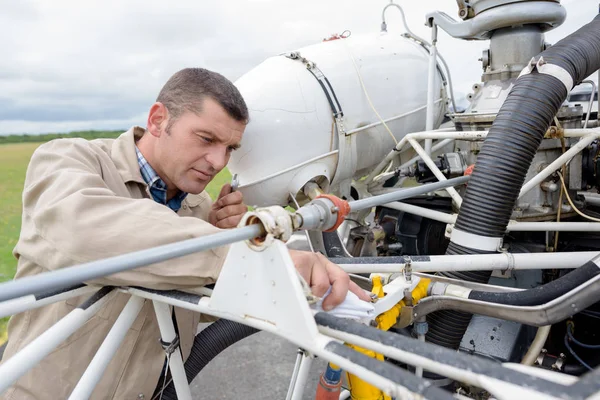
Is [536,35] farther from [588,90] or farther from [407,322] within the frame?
[407,322]

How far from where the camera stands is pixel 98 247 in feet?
3.21

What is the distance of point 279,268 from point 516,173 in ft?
3.69

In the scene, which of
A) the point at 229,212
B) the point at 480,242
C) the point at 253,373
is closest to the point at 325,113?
the point at 229,212

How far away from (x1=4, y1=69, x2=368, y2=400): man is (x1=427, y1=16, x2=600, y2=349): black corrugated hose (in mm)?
688

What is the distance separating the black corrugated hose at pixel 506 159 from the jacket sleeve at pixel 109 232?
1.01m

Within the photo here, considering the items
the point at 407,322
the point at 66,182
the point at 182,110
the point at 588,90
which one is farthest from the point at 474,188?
the point at 588,90

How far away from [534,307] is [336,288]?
0.70 m

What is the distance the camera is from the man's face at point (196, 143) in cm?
153

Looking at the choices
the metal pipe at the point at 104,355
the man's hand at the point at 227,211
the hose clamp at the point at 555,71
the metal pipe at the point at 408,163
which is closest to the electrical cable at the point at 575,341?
the hose clamp at the point at 555,71

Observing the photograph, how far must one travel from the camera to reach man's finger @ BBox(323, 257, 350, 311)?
1.00m

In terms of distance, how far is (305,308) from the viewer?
2.71 ft

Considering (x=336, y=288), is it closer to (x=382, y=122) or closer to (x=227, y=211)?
(x=227, y=211)

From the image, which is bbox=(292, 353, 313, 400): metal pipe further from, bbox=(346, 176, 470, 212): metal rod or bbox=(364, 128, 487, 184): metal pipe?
bbox=(364, 128, 487, 184): metal pipe

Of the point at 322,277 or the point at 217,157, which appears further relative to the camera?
the point at 217,157
